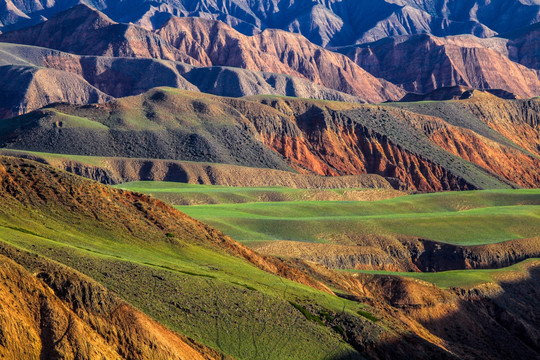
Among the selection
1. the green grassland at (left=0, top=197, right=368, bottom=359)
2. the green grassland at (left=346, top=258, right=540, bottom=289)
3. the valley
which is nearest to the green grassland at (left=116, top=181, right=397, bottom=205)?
the valley

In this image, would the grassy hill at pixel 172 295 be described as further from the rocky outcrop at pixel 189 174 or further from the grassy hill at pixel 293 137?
the grassy hill at pixel 293 137

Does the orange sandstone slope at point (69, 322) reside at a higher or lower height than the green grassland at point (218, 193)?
higher

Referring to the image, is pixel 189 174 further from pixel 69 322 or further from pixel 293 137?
pixel 69 322

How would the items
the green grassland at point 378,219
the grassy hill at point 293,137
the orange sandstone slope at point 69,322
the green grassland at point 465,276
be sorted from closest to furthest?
1. the orange sandstone slope at point 69,322
2. the green grassland at point 465,276
3. the green grassland at point 378,219
4. the grassy hill at point 293,137

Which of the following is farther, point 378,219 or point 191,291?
point 378,219

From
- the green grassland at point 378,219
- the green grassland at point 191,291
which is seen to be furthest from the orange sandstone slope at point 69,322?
the green grassland at point 378,219

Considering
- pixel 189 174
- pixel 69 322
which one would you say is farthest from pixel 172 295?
pixel 189 174
